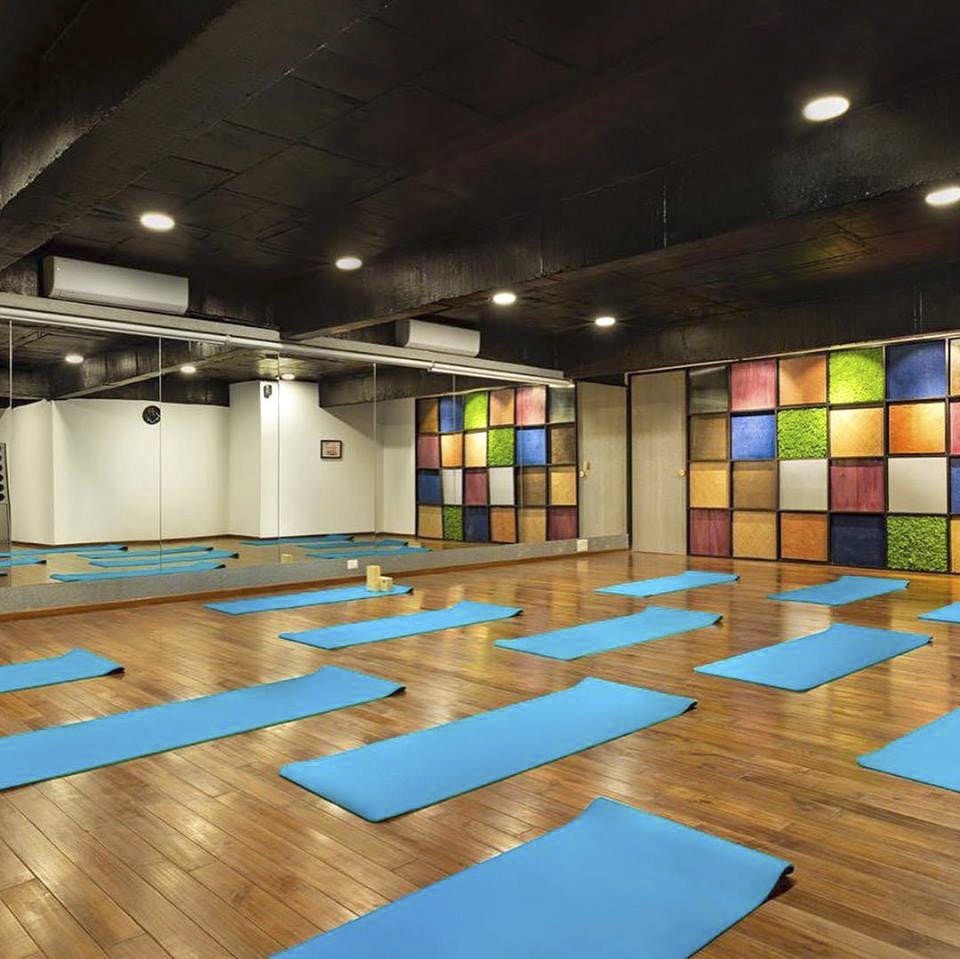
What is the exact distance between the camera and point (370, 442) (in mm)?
7910

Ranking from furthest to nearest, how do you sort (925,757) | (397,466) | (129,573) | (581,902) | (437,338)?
(397,466), (437,338), (129,573), (925,757), (581,902)

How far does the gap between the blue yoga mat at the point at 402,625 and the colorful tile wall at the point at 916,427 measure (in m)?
4.30

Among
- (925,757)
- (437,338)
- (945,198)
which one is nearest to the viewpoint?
(925,757)

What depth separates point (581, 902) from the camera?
1.80m

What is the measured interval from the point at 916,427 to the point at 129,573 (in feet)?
22.9

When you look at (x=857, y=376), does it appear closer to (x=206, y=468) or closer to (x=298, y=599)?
(x=298, y=599)

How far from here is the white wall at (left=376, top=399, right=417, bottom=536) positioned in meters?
8.00

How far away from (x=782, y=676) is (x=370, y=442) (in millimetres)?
4969

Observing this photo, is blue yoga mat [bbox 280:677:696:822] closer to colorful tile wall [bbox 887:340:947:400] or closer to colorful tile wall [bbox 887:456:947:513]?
colorful tile wall [bbox 887:456:947:513]

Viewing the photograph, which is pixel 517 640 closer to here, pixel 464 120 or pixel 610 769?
pixel 610 769

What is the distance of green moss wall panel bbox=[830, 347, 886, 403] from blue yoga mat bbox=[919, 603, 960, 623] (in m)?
2.66

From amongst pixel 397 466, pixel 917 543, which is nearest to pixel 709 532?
pixel 917 543

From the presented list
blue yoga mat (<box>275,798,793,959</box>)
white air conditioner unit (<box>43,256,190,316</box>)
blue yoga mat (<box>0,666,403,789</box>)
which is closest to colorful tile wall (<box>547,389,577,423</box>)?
white air conditioner unit (<box>43,256,190,316</box>)

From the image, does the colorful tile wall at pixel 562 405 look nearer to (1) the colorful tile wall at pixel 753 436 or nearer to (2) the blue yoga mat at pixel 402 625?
(1) the colorful tile wall at pixel 753 436
